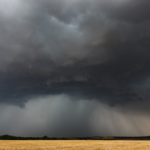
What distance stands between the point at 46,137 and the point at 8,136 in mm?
32990

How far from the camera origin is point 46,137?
148 m

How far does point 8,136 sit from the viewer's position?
14362cm
